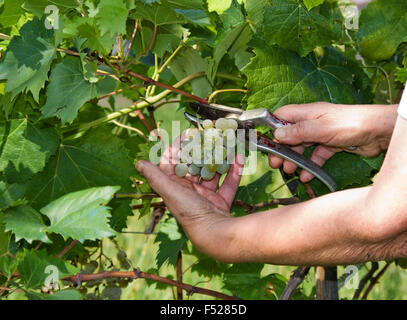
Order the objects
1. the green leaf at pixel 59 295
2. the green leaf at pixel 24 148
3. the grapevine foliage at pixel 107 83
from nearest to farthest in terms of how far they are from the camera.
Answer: the green leaf at pixel 59 295 < the grapevine foliage at pixel 107 83 < the green leaf at pixel 24 148

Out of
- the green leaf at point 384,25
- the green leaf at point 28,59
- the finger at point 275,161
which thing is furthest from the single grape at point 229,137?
the green leaf at point 384,25

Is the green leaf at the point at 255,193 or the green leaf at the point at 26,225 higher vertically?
the green leaf at the point at 255,193

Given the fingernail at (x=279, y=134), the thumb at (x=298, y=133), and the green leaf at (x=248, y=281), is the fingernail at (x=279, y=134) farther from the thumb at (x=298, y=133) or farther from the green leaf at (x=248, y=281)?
the green leaf at (x=248, y=281)

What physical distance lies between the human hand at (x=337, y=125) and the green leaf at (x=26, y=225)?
62 cm

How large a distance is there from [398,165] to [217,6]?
2.51ft

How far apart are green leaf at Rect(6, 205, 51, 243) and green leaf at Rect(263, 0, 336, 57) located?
0.72 metres

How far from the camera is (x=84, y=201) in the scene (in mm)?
1241

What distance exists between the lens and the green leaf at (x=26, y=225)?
1.19 meters

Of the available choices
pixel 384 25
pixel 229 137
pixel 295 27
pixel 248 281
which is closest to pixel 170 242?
pixel 248 281

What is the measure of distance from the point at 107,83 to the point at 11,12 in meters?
0.31

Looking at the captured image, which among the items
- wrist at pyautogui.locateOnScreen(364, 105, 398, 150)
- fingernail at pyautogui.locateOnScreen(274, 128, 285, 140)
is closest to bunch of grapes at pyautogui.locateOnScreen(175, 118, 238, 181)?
fingernail at pyautogui.locateOnScreen(274, 128, 285, 140)

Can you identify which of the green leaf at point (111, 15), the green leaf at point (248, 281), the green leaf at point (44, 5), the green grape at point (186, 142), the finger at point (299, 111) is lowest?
the green leaf at point (248, 281)

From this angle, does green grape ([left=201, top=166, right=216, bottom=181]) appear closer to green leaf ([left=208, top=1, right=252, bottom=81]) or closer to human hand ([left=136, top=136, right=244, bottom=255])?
human hand ([left=136, top=136, right=244, bottom=255])
